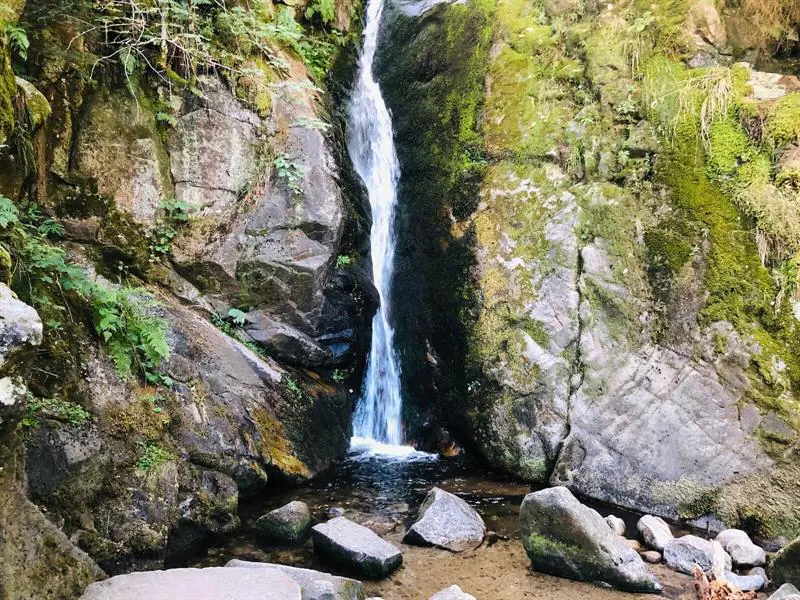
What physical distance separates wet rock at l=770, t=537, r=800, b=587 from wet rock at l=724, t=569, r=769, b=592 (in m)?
0.10

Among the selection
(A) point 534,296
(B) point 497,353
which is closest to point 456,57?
(A) point 534,296

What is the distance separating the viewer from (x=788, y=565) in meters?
4.63

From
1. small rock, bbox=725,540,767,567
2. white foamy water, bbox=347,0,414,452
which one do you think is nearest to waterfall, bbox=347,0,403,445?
white foamy water, bbox=347,0,414,452

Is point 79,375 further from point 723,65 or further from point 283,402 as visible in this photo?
point 723,65

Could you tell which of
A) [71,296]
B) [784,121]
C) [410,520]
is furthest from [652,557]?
[71,296]

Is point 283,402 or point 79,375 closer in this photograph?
point 79,375

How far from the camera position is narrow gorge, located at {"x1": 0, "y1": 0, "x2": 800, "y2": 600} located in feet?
15.4

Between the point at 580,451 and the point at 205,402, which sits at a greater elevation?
the point at 205,402

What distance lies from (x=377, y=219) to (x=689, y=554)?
720 cm

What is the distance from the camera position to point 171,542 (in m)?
4.77

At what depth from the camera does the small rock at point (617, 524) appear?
5715 mm

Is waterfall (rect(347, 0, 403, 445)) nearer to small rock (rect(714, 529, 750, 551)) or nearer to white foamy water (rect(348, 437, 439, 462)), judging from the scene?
white foamy water (rect(348, 437, 439, 462))

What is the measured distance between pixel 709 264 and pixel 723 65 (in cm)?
303

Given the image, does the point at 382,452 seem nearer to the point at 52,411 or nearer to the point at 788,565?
the point at 52,411
